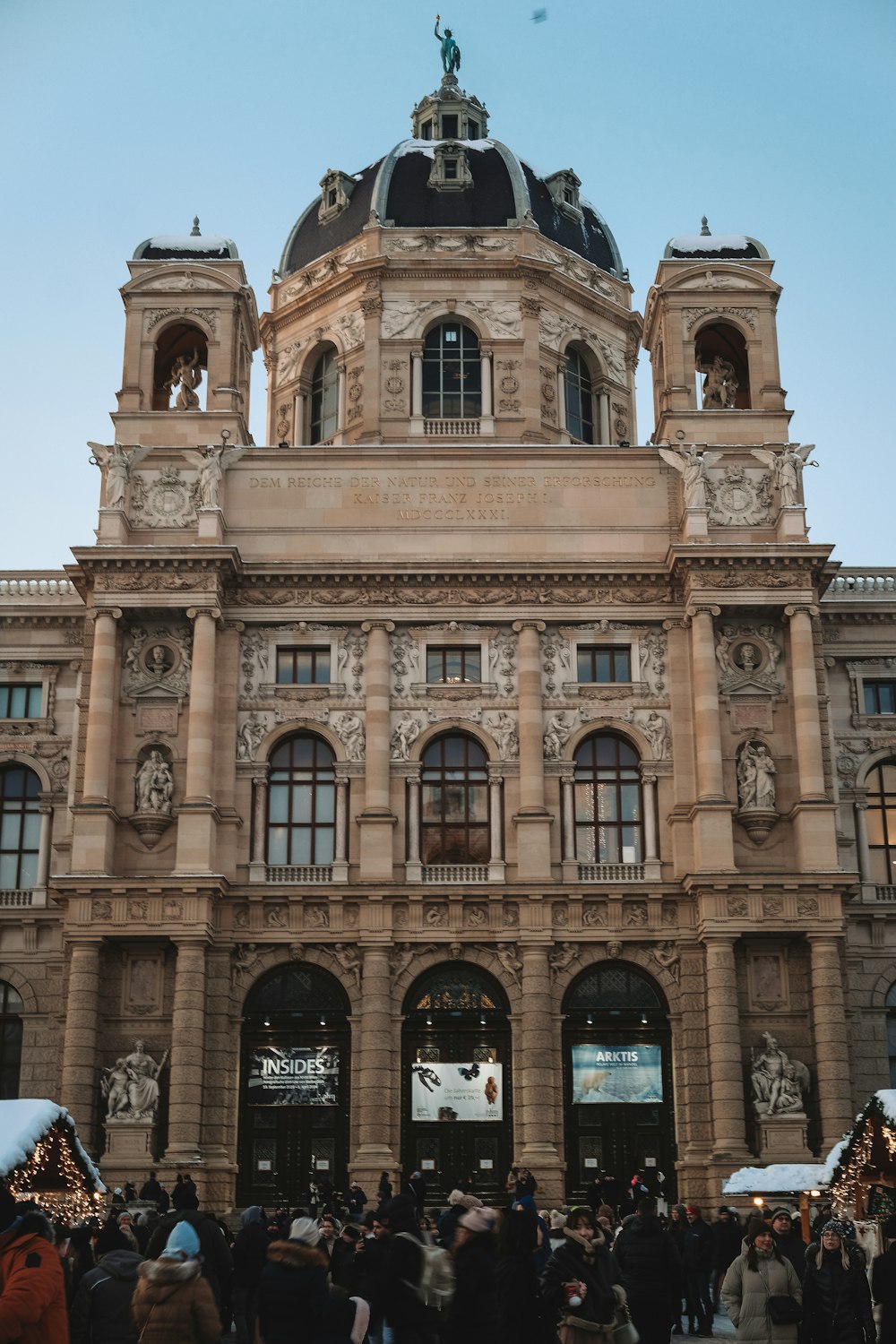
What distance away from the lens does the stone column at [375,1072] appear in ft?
129

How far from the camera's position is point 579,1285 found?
45.8ft

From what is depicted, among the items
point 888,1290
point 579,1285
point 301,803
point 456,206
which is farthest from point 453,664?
point 888,1290

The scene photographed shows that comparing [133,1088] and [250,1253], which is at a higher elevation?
[133,1088]

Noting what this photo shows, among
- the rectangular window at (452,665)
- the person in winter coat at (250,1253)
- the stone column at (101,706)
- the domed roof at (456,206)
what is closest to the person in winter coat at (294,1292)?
the person in winter coat at (250,1253)

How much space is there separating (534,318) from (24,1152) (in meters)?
36.2

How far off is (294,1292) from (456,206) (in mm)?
44404

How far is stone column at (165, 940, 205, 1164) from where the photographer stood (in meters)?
38.8

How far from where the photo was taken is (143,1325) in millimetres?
10875

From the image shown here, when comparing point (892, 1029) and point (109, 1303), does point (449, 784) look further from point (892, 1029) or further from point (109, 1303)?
point (109, 1303)

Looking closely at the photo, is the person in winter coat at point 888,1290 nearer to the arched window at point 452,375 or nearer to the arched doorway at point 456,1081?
the arched doorway at point 456,1081

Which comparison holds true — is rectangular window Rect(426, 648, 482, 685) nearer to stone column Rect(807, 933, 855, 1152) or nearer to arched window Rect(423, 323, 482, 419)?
arched window Rect(423, 323, 482, 419)

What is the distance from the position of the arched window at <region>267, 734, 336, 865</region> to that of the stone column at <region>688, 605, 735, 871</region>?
8958 mm

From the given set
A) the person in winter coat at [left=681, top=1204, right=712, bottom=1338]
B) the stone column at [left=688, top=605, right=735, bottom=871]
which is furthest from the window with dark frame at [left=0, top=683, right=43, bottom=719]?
the person in winter coat at [left=681, top=1204, right=712, bottom=1338]

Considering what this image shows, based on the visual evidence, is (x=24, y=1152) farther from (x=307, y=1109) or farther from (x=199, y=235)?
(x=199, y=235)
